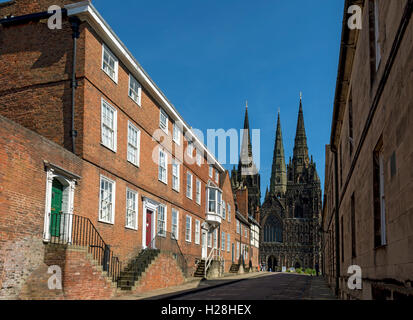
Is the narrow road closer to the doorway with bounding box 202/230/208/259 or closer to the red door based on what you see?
the red door

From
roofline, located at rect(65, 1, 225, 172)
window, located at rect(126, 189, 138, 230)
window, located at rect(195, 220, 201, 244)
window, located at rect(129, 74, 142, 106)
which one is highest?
roofline, located at rect(65, 1, 225, 172)

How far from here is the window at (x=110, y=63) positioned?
18.2 metres

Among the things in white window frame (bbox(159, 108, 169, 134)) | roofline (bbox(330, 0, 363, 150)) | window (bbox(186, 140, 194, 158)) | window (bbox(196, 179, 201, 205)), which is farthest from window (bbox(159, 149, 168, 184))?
roofline (bbox(330, 0, 363, 150))

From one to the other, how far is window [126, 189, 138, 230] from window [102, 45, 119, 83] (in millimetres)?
4874

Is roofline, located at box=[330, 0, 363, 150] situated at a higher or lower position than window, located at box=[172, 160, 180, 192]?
higher

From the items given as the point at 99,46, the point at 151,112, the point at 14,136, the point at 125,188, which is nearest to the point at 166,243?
the point at 125,188

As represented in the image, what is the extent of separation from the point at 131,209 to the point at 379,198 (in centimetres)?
1271

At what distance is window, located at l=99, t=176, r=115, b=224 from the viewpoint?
17219 mm

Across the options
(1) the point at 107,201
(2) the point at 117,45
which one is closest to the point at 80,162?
(1) the point at 107,201

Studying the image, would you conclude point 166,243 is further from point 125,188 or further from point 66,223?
point 66,223

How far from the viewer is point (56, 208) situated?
14477mm

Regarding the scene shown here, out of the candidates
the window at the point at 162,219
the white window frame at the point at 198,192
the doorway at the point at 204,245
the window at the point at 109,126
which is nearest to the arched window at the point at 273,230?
the doorway at the point at 204,245

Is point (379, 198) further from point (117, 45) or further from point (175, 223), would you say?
point (175, 223)

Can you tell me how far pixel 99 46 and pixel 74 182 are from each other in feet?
18.4
